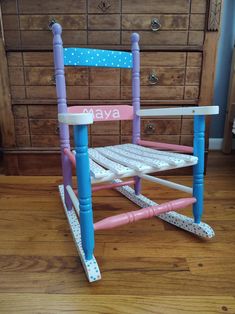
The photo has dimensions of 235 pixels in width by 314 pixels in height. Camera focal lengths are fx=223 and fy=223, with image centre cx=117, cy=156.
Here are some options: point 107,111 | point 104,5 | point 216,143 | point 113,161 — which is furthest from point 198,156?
point 216,143

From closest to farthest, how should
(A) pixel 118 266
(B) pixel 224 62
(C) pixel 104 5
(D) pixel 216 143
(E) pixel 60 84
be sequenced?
(A) pixel 118 266, (E) pixel 60 84, (C) pixel 104 5, (B) pixel 224 62, (D) pixel 216 143

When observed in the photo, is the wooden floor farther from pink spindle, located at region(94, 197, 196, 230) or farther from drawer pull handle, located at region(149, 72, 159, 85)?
drawer pull handle, located at region(149, 72, 159, 85)

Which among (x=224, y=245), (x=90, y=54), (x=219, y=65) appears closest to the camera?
(x=224, y=245)

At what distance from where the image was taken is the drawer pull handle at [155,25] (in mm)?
1006

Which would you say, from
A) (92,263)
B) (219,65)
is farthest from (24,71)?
(219,65)

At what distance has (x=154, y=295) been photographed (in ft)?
1.65

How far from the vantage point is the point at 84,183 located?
1.64ft

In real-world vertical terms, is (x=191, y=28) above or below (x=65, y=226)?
above

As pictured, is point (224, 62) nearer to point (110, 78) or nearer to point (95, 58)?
point (110, 78)

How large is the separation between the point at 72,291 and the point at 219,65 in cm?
162

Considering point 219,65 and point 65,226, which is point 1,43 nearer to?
point 65,226

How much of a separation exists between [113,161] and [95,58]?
395mm

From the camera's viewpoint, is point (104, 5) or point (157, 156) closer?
point (157, 156)

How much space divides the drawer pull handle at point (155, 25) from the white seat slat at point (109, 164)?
68cm
